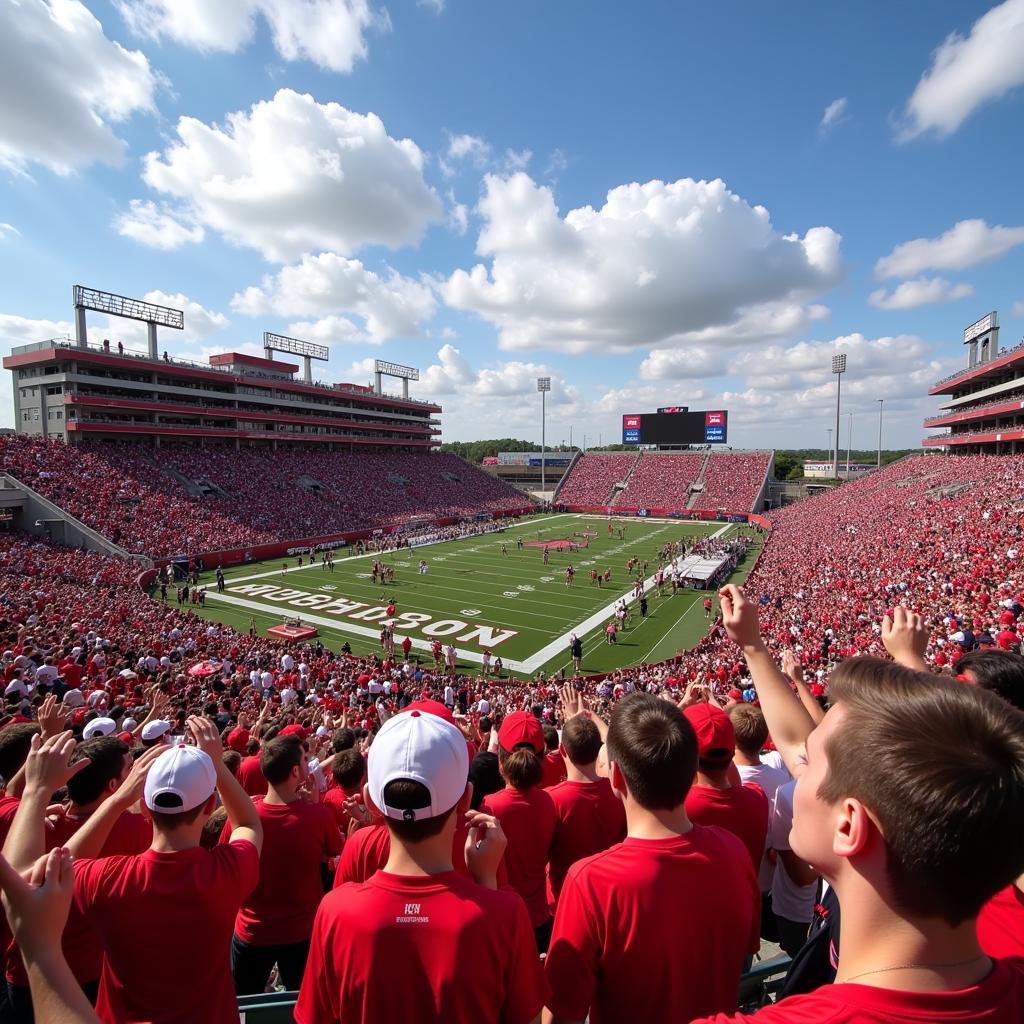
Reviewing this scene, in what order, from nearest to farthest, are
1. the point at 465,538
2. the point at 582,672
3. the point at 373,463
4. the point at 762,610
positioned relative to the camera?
the point at 582,672
the point at 762,610
the point at 465,538
the point at 373,463

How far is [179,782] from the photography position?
2.59m

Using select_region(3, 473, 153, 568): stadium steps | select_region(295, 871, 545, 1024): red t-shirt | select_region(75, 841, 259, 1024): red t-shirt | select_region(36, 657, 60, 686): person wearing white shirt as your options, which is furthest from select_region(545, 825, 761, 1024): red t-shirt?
select_region(3, 473, 153, 568): stadium steps

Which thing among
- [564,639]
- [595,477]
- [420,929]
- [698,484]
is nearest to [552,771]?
[420,929]

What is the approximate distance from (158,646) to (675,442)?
207ft

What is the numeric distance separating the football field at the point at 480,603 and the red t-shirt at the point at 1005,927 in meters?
18.2

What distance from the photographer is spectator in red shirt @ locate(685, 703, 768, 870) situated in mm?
3057

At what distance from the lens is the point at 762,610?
22.2 m

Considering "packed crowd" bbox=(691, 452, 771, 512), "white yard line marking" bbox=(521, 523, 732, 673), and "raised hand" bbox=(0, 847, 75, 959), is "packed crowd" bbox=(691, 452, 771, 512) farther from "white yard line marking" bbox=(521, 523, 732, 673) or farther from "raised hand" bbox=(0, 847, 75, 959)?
"raised hand" bbox=(0, 847, 75, 959)

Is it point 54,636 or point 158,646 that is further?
point 158,646

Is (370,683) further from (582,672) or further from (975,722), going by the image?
(975,722)

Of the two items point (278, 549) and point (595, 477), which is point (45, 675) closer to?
point (278, 549)

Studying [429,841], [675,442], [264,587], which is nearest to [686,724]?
[429,841]

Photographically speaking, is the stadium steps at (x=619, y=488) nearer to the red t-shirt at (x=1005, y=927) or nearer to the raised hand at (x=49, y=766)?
the raised hand at (x=49, y=766)

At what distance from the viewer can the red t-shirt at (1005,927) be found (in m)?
1.71
